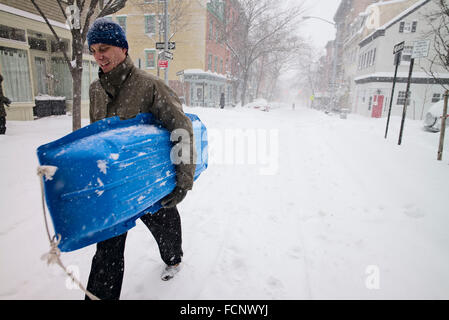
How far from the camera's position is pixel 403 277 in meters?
2.40

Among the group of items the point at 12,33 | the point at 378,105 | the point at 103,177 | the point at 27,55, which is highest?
the point at 12,33

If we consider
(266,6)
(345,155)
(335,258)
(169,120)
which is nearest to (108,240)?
(169,120)

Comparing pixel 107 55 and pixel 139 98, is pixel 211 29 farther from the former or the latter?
pixel 139 98

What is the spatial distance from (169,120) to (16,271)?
2149 millimetres

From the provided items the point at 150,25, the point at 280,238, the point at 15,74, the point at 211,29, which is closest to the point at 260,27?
the point at 211,29

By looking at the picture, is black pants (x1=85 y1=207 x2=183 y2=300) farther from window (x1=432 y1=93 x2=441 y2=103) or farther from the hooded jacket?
window (x1=432 y1=93 x2=441 y2=103)

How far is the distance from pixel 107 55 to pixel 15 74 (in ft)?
34.8

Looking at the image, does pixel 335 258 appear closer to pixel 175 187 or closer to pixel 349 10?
pixel 175 187

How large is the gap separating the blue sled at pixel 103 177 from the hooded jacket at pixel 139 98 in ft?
0.30

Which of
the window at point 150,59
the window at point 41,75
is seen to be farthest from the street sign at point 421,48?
the window at point 150,59

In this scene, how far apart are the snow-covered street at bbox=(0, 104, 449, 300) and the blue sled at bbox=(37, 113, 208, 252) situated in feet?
3.47

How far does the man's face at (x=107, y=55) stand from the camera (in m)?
1.75

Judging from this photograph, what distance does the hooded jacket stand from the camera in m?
1.79

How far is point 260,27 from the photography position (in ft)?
77.5
